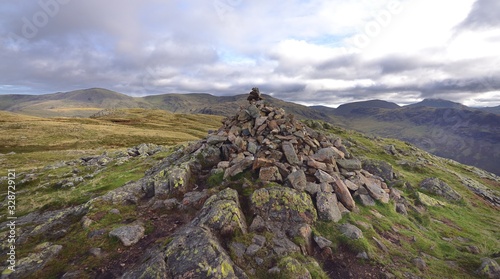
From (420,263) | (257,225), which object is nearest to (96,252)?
(257,225)

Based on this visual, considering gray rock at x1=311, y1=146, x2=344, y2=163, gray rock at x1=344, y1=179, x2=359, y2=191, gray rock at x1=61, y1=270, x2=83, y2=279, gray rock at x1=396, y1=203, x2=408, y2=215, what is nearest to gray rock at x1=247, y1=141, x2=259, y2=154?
gray rock at x1=311, y1=146, x2=344, y2=163

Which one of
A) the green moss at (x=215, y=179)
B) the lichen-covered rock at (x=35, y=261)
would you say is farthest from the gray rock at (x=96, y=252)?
the green moss at (x=215, y=179)

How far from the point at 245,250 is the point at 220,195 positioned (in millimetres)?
4462

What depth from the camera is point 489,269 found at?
14398 mm

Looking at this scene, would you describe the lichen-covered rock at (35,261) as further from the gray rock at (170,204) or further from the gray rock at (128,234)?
the gray rock at (170,204)

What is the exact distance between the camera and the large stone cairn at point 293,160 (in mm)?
18703

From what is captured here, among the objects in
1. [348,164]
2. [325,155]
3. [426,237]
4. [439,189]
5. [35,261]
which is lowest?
[439,189]

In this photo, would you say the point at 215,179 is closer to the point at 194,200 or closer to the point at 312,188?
the point at 194,200

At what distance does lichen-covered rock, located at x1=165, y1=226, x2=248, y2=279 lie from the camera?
427 inches

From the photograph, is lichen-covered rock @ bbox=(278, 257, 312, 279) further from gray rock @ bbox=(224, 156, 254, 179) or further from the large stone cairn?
gray rock @ bbox=(224, 156, 254, 179)

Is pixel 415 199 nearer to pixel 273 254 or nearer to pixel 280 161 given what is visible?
pixel 280 161

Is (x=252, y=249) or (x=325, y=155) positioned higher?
(x=325, y=155)

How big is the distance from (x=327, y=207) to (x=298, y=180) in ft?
9.17

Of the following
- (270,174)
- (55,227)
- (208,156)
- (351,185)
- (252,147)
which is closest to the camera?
(55,227)
